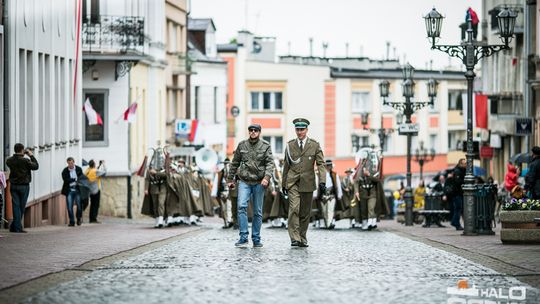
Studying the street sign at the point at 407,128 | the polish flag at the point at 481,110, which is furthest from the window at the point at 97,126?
the polish flag at the point at 481,110

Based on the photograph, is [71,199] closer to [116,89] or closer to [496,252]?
[116,89]

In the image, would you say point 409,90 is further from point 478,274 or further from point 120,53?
point 478,274

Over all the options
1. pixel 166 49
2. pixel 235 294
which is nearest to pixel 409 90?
pixel 166 49

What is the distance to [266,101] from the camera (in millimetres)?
92188

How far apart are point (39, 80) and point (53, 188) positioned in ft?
10.6

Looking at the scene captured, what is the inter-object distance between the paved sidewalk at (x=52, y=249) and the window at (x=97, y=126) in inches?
679

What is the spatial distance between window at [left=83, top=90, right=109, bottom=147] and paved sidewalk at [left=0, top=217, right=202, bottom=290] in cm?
1725

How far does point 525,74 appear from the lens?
53.6 meters

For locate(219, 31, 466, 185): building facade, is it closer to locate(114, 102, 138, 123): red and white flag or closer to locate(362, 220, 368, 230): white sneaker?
locate(114, 102, 138, 123): red and white flag

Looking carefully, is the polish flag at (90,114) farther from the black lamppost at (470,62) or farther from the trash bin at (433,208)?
the black lamppost at (470,62)

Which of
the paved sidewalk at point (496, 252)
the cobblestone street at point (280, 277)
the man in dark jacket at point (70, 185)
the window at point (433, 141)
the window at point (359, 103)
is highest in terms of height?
the window at point (359, 103)

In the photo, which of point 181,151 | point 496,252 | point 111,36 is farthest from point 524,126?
point 496,252

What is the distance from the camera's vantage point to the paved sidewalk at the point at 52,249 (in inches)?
695

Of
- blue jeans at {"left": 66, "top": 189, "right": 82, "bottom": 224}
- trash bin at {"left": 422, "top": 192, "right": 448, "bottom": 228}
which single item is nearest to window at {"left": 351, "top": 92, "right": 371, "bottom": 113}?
trash bin at {"left": 422, "top": 192, "right": 448, "bottom": 228}
